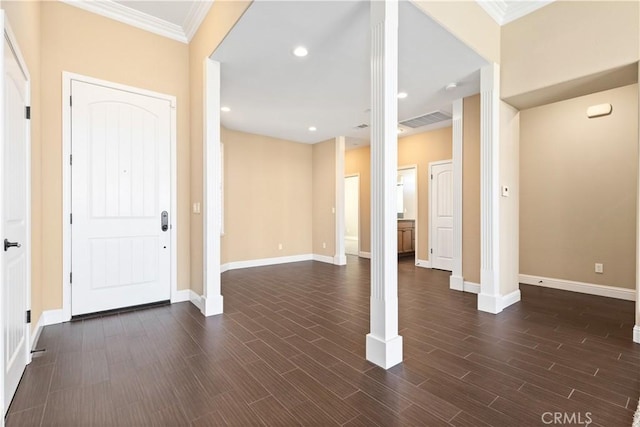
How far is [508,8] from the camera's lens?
3.35 metres

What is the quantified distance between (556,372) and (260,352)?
2129 mm

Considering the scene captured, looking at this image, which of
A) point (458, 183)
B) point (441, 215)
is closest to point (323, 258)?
point (441, 215)

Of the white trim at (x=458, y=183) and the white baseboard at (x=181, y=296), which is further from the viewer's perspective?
the white trim at (x=458, y=183)

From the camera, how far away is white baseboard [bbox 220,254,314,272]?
19.5 ft

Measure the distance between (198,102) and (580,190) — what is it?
5.18 meters

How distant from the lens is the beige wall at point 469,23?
2.65 meters

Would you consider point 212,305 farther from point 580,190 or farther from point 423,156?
point 580,190

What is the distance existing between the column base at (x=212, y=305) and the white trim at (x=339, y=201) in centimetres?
347

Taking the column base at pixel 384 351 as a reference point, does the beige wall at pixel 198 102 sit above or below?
above

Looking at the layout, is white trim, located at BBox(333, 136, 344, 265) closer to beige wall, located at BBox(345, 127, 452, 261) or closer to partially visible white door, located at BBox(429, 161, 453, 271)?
beige wall, located at BBox(345, 127, 452, 261)

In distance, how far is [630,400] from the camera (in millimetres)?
1801

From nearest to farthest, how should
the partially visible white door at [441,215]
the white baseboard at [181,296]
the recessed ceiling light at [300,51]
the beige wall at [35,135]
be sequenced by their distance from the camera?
the beige wall at [35,135], the recessed ceiling light at [300,51], the white baseboard at [181,296], the partially visible white door at [441,215]

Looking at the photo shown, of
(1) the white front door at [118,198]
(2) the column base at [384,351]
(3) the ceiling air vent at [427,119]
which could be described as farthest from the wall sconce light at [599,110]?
(1) the white front door at [118,198]

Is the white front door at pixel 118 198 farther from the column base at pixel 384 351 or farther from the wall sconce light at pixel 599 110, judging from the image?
the wall sconce light at pixel 599 110
